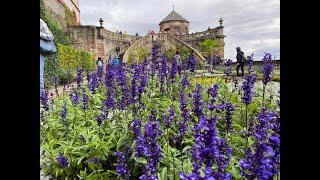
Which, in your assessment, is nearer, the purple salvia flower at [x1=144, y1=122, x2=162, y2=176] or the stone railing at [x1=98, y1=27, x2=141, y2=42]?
the purple salvia flower at [x1=144, y1=122, x2=162, y2=176]

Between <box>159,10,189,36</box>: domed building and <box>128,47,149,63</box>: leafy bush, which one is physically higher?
<box>159,10,189,36</box>: domed building

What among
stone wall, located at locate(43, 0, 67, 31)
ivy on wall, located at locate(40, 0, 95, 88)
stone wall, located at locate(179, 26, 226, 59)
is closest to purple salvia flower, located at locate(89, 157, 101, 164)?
ivy on wall, located at locate(40, 0, 95, 88)

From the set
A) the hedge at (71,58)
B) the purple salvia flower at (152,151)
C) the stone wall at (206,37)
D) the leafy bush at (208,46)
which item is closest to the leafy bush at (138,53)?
the hedge at (71,58)

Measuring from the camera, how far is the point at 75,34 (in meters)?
24.6

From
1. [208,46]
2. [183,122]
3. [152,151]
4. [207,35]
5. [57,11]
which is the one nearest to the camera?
[152,151]

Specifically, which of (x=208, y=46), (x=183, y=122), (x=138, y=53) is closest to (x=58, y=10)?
(x=138, y=53)

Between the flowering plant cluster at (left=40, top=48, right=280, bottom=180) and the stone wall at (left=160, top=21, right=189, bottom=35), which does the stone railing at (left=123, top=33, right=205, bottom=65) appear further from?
the flowering plant cluster at (left=40, top=48, right=280, bottom=180)

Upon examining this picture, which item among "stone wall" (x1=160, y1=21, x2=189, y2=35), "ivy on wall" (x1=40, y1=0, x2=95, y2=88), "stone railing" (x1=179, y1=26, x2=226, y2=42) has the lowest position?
"ivy on wall" (x1=40, y1=0, x2=95, y2=88)

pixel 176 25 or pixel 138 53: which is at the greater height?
pixel 176 25

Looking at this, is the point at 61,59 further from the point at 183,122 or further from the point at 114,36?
the point at 183,122

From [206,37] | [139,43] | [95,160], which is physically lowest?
[95,160]
